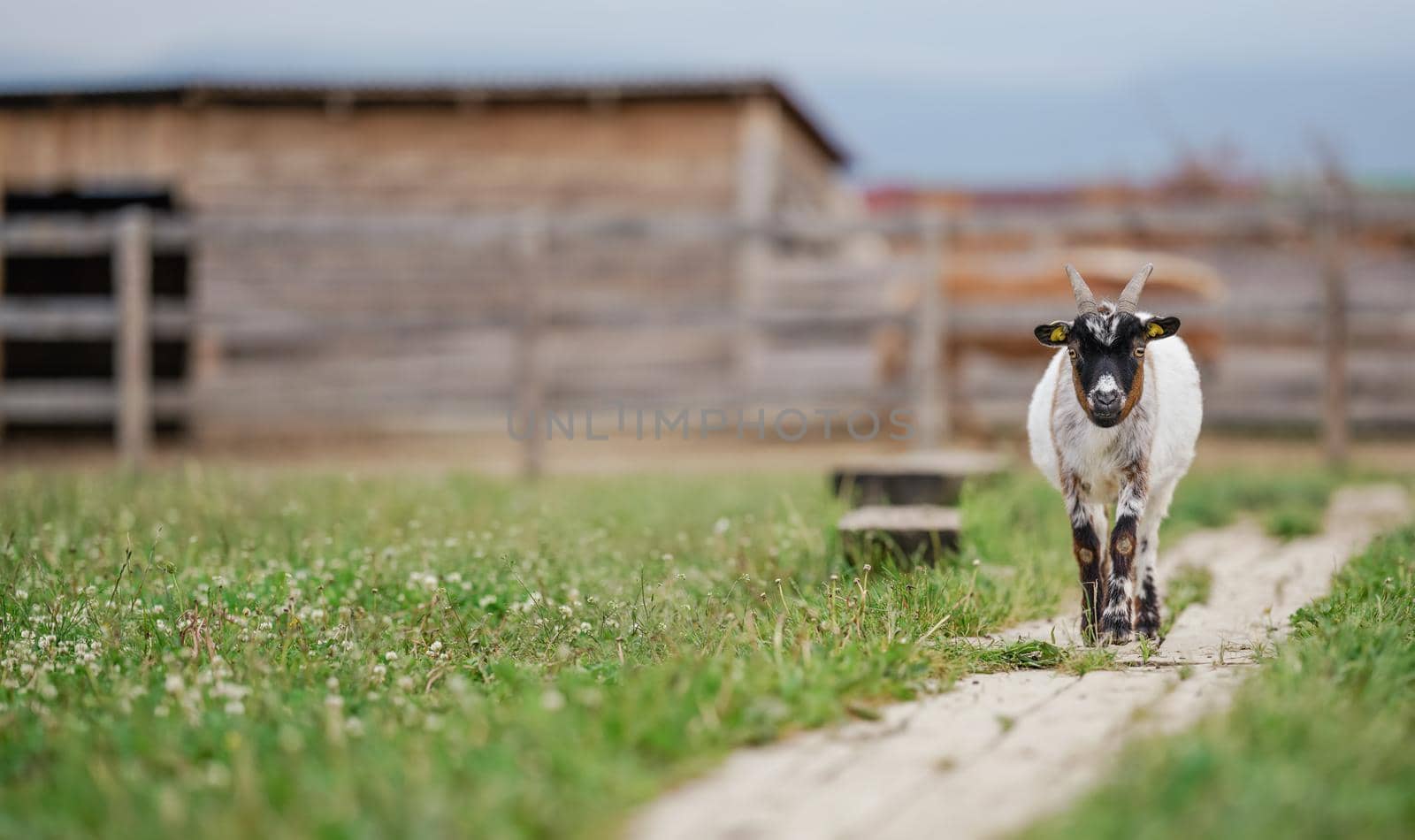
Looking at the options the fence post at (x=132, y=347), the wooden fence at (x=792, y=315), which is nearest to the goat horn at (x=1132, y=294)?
the wooden fence at (x=792, y=315)

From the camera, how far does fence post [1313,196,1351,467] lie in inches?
404

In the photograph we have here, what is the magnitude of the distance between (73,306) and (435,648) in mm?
15971

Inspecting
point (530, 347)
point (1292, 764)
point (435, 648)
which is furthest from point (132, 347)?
point (1292, 764)

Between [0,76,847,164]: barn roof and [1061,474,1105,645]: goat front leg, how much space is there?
10.9 metres

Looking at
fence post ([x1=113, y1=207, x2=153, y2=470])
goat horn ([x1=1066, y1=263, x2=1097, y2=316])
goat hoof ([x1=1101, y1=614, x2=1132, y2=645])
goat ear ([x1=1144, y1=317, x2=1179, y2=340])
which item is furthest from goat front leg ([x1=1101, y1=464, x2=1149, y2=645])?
fence post ([x1=113, y1=207, x2=153, y2=470])

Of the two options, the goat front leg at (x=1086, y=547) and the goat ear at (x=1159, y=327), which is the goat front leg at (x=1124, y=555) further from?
the goat ear at (x=1159, y=327)

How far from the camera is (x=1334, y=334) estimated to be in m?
10.3

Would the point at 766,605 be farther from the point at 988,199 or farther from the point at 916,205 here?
the point at 988,199

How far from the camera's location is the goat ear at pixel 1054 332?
4.08 meters

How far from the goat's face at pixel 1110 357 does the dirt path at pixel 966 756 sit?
2.49ft

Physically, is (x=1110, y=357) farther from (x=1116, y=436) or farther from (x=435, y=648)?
(x=435, y=648)

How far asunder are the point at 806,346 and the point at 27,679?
36.2ft

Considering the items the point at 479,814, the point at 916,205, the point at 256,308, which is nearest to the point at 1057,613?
the point at 479,814

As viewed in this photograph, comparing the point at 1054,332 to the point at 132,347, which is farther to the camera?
the point at 132,347
